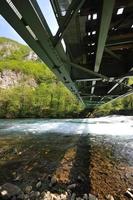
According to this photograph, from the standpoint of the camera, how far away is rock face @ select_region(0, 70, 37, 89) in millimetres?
77831

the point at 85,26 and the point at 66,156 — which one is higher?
the point at 85,26

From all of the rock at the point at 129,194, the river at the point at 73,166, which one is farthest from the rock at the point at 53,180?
the rock at the point at 129,194

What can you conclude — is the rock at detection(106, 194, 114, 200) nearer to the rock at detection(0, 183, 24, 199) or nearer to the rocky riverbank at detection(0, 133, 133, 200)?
the rocky riverbank at detection(0, 133, 133, 200)

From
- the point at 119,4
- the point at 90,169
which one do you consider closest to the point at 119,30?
the point at 119,4

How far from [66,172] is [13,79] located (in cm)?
7900

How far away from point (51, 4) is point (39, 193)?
533cm

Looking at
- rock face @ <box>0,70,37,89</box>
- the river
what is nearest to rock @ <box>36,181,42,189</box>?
the river

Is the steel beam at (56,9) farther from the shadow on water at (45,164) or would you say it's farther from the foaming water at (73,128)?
the foaming water at (73,128)

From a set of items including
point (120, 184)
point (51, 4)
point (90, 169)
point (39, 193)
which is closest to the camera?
point (51, 4)

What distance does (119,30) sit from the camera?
Result: 4426 mm

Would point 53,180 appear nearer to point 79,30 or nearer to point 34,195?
point 34,195

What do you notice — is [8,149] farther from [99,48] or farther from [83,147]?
[99,48]

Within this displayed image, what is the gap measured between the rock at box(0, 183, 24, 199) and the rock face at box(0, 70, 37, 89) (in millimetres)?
71066

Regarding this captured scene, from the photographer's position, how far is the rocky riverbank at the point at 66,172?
6.35m
